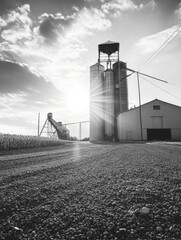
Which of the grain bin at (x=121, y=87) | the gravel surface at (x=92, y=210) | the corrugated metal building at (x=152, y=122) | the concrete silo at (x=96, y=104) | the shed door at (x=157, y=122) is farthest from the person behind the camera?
the grain bin at (x=121, y=87)

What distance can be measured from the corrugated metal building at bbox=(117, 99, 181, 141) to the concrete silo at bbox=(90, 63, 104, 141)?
274cm

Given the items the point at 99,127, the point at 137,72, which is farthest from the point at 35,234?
the point at 137,72

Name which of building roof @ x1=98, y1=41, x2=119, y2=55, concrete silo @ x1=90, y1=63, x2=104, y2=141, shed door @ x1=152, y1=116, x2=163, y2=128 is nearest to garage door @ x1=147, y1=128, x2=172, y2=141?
shed door @ x1=152, y1=116, x2=163, y2=128

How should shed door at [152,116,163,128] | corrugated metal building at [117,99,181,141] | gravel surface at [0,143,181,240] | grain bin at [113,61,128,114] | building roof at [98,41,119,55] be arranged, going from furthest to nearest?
building roof at [98,41,119,55], grain bin at [113,61,128,114], shed door at [152,116,163,128], corrugated metal building at [117,99,181,141], gravel surface at [0,143,181,240]

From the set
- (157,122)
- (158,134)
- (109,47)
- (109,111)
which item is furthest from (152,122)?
(109,47)

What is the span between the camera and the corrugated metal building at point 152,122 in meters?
20.2

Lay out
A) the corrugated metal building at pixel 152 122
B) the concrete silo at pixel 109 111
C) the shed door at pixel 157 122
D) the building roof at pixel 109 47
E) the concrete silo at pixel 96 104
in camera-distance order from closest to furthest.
Result: the corrugated metal building at pixel 152 122 < the shed door at pixel 157 122 < the concrete silo at pixel 109 111 < the concrete silo at pixel 96 104 < the building roof at pixel 109 47

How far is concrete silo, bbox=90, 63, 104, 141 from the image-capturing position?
21531 millimetres

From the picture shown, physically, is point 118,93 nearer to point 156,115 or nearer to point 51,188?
point 156,115

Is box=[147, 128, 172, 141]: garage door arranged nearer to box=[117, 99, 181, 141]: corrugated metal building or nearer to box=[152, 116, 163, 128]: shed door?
box=[117, 99, 181, 141]: corrugated metal building

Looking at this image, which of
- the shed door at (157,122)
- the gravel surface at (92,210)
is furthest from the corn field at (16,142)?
the shed door at (157,122)

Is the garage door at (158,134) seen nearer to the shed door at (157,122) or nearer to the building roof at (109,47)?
the shed door at (157,122)

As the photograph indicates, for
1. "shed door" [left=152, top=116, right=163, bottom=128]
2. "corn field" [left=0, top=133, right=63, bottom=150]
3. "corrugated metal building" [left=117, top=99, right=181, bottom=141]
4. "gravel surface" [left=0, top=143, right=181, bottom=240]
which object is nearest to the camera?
"gravel surface" [left=0, top=143, right=181, bottom=240]

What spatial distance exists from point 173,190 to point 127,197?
20.5 inches
